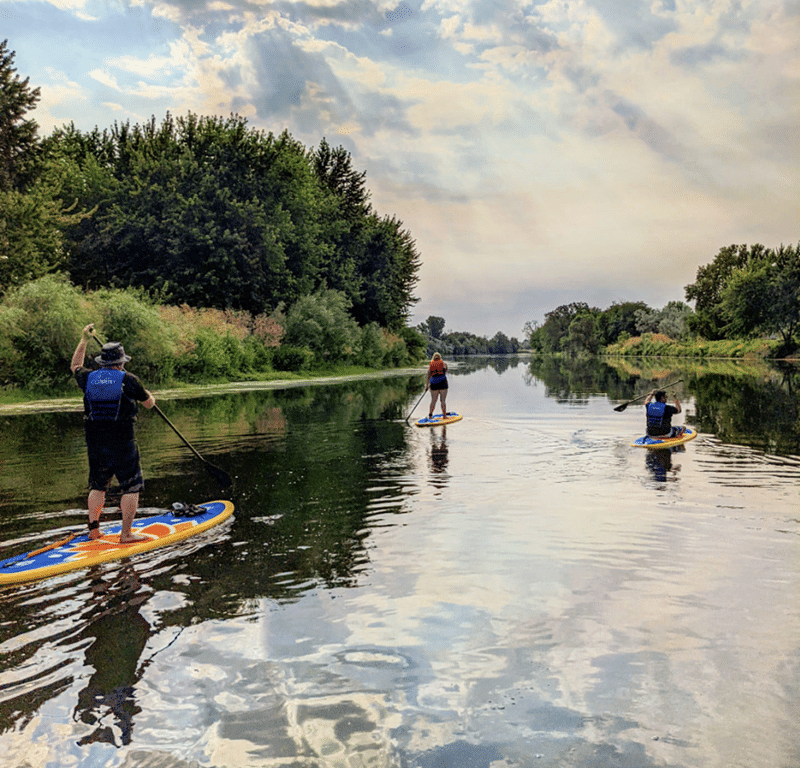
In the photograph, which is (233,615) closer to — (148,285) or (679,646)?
(679,646)

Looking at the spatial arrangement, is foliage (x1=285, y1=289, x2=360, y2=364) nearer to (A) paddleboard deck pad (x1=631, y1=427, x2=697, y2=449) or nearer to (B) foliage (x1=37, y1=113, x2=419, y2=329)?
(B) foliage (x1=37, y1=113, x2=419, y2=329)

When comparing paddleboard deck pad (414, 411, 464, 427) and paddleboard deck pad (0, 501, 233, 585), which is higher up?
paddleboard deck pad (414, 411, 464, 427)

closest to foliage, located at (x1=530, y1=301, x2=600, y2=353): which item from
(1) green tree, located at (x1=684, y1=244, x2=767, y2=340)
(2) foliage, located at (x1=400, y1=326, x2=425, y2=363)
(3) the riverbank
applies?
(1) green tree, located at (x1=684, y1=244, x2=767, y2=340)

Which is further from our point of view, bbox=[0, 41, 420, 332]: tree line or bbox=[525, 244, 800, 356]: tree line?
bbox=[525, 244, 800, 356]: tree line

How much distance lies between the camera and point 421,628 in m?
6.00

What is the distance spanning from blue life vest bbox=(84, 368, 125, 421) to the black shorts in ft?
0.83

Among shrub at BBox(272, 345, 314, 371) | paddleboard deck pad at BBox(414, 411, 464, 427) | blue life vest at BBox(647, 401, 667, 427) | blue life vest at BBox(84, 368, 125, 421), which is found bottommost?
paddleboard deck pad at BBox(414, 411, 464, 427)

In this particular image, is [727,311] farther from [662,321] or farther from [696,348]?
[662,321]

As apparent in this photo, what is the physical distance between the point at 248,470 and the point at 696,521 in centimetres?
793

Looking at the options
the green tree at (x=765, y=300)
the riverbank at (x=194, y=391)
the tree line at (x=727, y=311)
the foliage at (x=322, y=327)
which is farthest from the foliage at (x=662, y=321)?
the riverbank at (x=194, y=391)

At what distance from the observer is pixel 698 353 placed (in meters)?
92.2

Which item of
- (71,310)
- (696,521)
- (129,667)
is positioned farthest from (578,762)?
(71,310)

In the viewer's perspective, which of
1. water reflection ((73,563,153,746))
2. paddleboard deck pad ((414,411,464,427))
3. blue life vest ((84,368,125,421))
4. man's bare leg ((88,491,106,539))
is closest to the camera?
water reflection ((73,563,153,746))

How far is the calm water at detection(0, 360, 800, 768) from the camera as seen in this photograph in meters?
4.34
